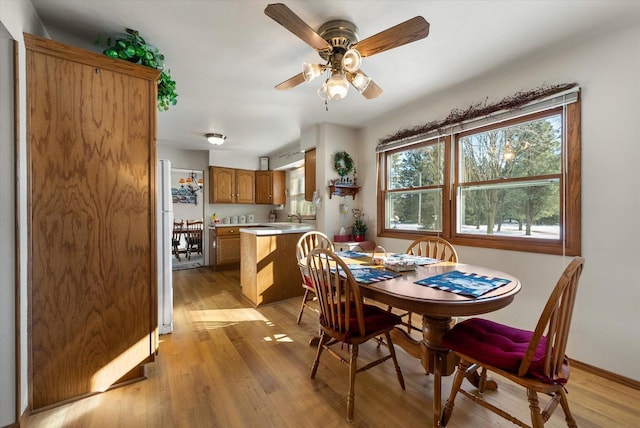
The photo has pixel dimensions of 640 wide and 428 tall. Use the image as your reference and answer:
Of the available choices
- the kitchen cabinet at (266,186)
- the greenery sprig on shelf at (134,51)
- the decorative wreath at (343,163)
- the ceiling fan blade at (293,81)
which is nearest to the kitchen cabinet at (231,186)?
the kitchen cabinet at (266,186)

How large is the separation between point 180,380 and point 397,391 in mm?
1464

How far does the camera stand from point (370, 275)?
163 centimetres

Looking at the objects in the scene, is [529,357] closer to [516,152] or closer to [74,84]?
[516,152]

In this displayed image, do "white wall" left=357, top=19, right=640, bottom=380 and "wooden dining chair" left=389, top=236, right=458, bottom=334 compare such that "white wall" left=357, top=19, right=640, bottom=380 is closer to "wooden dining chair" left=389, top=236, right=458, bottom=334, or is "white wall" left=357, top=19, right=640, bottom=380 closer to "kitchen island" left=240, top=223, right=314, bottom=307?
"wooden dining chair" left=389, top=236, right=458, bottom=334

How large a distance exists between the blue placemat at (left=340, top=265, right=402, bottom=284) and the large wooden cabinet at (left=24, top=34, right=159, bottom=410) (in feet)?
4.62

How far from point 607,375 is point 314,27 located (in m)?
3.13

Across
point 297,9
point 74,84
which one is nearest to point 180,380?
point 74,84

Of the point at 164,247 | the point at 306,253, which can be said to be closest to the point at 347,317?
the point at 306,253

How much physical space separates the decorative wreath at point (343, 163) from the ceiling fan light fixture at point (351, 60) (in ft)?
6.86

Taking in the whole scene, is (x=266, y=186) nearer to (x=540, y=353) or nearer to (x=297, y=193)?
(x=297, y=193)

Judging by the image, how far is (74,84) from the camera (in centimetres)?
154

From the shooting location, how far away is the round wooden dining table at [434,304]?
3.84 feet

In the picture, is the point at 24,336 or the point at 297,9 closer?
the point at 24,336

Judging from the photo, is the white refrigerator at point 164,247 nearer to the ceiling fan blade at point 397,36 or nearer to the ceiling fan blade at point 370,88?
the ceiling fan blade at point 370,88
